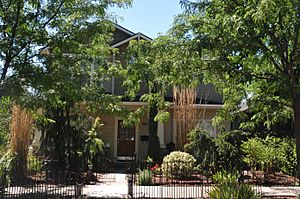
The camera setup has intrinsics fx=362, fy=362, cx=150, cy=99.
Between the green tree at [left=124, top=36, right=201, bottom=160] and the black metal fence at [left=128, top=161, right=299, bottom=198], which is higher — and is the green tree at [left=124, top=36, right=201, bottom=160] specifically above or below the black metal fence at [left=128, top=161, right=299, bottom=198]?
above

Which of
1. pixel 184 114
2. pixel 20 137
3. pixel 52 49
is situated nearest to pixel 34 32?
pixel 52 49

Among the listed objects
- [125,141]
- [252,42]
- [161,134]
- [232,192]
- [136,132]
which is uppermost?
[252,42]

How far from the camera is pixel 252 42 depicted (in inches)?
305

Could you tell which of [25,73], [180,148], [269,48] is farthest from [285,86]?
[180,148]

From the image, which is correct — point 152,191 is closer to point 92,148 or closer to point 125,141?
point 92,148

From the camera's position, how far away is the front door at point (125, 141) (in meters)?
19.8

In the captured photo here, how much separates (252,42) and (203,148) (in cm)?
710

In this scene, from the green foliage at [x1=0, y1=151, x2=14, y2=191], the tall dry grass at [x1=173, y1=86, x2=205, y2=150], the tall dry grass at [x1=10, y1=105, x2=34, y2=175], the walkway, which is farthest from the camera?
the tall dry grass at [x1=173, y1=86, x2=205, y2=150]

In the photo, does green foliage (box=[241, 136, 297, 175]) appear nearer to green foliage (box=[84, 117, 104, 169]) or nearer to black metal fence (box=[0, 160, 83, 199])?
green foliage (box=[84, 117, 104, 169])

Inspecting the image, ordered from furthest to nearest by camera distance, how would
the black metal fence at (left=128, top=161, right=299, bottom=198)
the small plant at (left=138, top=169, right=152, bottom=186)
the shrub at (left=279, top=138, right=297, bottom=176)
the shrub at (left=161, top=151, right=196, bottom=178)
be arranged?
the shrub at (left=279, top=138, right=297, bottom=176), the shrub at (left=161, top=151, right=196, bottom=178), the small plant at (left=138, top=169, right=152, bottom=186), the black metal fence at (left=128, top=161, right=299, bottom=198)

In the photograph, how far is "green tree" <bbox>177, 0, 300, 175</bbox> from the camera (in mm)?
7348

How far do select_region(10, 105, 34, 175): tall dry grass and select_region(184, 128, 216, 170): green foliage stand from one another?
6.29 m

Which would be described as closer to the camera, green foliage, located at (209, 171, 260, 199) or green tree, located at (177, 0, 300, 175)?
green tree, located at (177, 0, 300, 175)

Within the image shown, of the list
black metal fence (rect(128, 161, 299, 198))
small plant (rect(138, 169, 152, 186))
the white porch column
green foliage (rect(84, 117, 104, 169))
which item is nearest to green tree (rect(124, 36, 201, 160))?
black metal fence (rect(128, 161, 299, 198))
